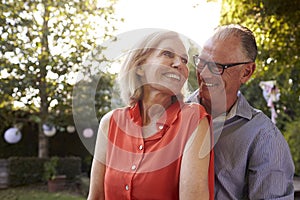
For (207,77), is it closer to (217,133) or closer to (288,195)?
(217,133)

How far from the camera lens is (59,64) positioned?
5238 millimetres

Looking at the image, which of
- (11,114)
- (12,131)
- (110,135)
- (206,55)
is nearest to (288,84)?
(206,55)

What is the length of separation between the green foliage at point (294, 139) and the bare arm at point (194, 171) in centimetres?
484

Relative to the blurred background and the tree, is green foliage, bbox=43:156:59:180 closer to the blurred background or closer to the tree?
→ the blurred background

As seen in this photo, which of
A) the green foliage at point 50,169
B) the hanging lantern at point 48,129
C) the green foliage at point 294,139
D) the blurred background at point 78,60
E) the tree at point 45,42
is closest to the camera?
the blurred background at point 78,60

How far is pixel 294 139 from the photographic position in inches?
219

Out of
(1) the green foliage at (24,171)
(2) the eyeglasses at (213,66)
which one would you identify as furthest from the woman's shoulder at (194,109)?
(1) the green foliage at (24,171)

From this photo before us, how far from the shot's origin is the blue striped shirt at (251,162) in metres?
0.97

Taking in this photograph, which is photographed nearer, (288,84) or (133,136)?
(133,136)

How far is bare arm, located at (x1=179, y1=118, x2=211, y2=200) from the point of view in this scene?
77 centimetres

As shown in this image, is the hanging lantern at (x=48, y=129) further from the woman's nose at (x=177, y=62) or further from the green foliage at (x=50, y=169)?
the woman's nose at (x=177, y=62)

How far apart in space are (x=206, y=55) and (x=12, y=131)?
6753mm

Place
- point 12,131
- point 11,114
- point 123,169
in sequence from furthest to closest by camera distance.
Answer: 1. point 12,131
2. point 11,114
3. point 123,169

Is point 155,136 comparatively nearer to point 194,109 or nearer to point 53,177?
point 194,109
